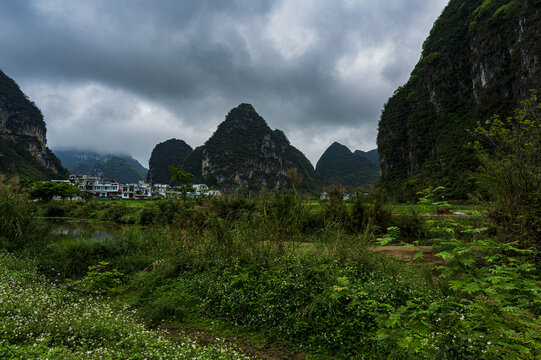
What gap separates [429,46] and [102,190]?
92334mm

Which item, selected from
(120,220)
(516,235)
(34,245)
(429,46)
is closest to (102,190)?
(120,220)

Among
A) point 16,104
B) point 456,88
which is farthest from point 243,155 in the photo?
point 16,104

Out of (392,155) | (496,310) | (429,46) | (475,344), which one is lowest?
(475,344)

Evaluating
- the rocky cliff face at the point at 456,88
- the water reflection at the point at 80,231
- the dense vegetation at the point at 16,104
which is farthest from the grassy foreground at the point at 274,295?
the dense vegetation at the point at 16,104

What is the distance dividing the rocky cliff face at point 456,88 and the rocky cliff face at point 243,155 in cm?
3772

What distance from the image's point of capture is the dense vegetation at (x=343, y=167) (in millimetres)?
108000

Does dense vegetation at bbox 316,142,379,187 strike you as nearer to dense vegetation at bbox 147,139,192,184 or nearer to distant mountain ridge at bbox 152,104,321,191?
distant mountain ridge at bbox 152,104,321,191

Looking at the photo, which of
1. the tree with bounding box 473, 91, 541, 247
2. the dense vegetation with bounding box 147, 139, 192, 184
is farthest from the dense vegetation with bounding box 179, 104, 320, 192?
the tree with bounding box 473, 91, 541, 247

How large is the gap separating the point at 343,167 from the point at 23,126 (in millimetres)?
131269

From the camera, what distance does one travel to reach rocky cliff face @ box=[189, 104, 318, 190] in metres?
94.8

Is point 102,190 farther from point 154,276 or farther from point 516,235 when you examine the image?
point 516,235

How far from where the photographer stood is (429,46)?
5988cm

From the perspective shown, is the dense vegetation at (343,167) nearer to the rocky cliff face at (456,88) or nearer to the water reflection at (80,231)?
the rocky cliff face at (456,88)

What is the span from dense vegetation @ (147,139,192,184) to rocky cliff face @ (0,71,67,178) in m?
37.5
